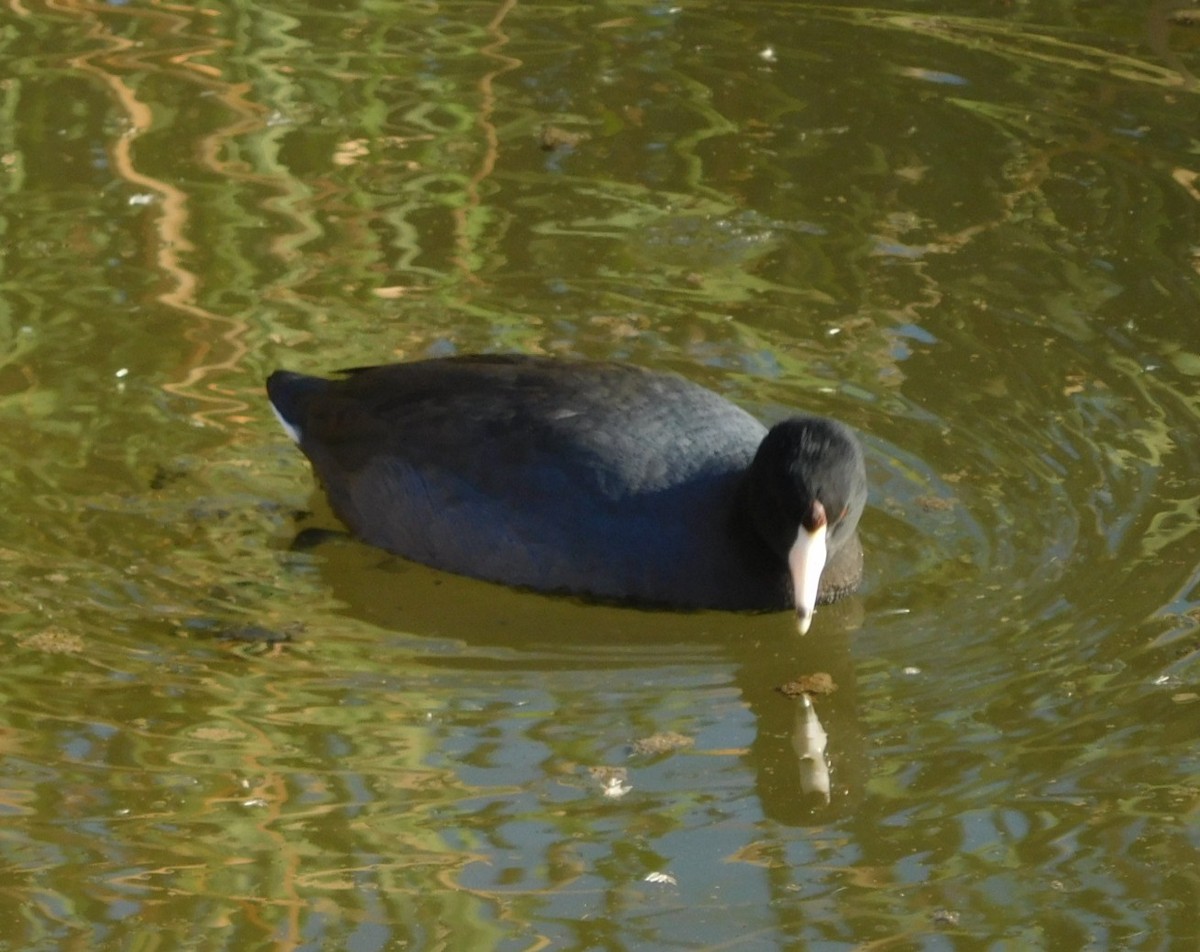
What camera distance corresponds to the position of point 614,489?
4730mm

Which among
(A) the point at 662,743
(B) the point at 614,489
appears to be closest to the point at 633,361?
(B) the point at 614,489

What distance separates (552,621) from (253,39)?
160 inches

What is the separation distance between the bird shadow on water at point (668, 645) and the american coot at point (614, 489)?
0.05 meters

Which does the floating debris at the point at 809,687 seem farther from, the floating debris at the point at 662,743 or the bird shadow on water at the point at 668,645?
the floating debris at the point at 662,743

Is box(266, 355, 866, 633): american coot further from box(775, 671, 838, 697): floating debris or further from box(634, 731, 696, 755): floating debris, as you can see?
box(634, 731, 696, 755): floating debris

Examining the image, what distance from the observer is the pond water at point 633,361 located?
147 inches

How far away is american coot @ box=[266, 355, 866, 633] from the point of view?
4.55 m

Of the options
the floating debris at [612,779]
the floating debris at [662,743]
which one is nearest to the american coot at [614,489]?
the floating debris at [662,743]

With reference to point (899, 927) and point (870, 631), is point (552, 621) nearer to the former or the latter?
point (870, 631)

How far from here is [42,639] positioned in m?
4.45

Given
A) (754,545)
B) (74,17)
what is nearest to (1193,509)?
(754,545)

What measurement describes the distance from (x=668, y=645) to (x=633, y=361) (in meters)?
1.41

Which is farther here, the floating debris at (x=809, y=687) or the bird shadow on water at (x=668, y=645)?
the floating debris at (x=809, y=687)

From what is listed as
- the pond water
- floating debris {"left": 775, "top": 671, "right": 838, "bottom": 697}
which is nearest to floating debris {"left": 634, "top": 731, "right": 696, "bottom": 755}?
the pond water
